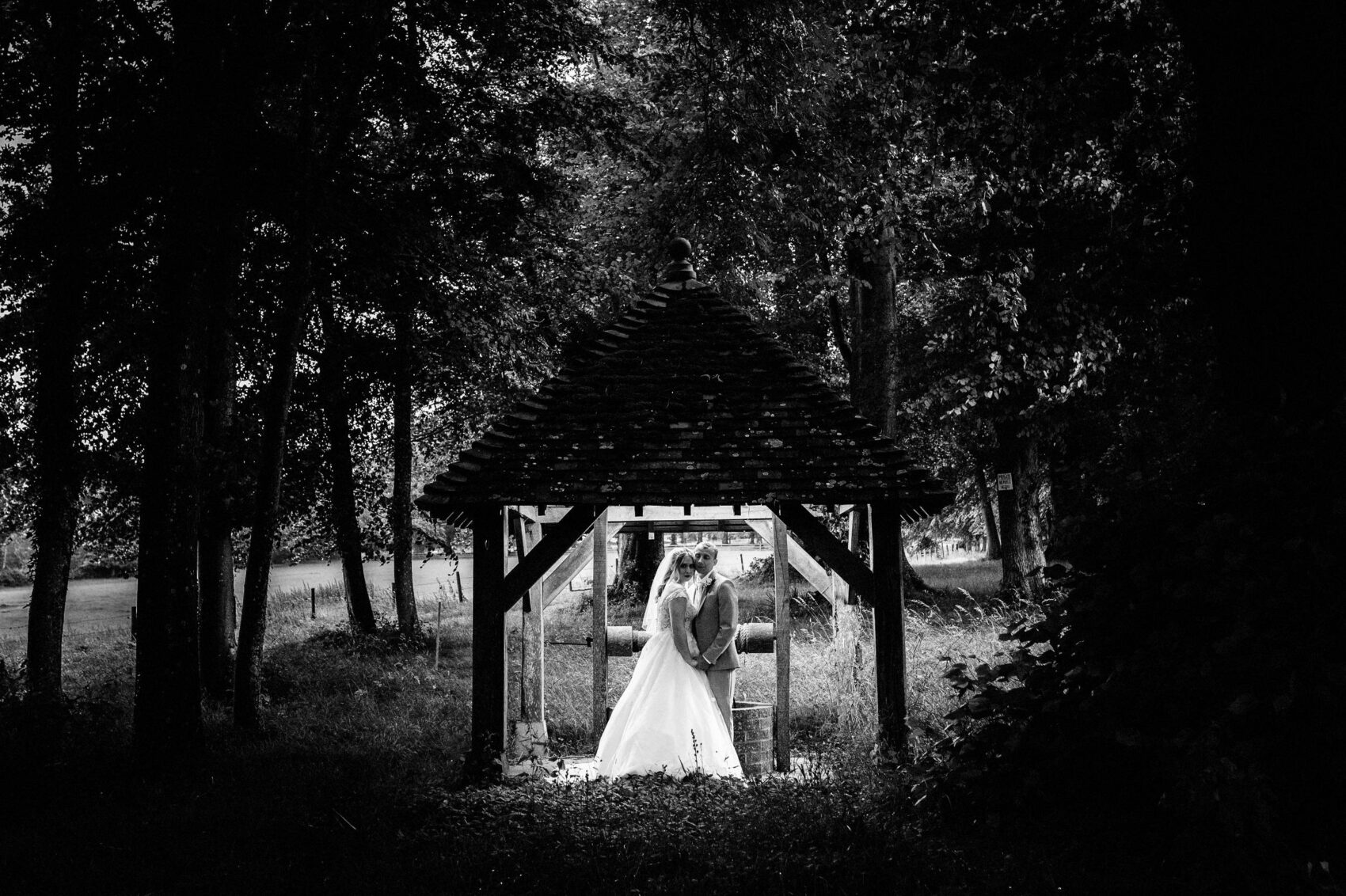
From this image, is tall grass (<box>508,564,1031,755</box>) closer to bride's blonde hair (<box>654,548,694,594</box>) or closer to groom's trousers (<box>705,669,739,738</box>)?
groom's trousers (<box>705,669,739,738</box>)

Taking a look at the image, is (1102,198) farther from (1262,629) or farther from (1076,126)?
(1262,629)

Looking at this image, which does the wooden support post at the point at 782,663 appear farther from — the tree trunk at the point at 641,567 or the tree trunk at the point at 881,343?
the tree trunk at the point at 641,567

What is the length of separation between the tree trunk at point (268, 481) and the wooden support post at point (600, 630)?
125 inches

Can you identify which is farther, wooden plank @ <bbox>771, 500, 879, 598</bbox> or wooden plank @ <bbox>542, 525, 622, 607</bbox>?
wooden plank @ <bbox>542, 525, 622, 607</bbox>

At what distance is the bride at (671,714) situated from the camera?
8023 millimetres

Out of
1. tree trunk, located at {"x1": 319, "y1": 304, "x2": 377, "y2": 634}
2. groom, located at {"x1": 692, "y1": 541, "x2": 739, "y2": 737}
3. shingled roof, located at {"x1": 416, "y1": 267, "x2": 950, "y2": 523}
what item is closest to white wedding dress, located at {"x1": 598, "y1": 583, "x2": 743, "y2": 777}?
groom, located at {"x1": 692, "y1": 541, "x2": 739, "y2": 737}

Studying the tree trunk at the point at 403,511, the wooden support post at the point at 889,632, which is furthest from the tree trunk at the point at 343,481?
the wooden support post at the point at 889,632

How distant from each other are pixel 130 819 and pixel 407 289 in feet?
21.7

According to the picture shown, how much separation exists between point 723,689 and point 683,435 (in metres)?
Result: 2.56

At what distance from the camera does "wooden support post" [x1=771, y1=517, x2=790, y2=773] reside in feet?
27.0

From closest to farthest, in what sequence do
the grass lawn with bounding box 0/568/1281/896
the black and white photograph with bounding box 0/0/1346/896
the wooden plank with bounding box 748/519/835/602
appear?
the black and white photograph with bounding box 0/0/1346/896 < the grass lawn with bounding box 0/568/1281/896 < the wooden plank with bounding box 748/519/835/602

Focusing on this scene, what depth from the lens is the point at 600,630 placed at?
8.83 m

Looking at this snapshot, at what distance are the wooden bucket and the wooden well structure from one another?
0.15m

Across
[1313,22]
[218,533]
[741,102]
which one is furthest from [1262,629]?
[218,533]
